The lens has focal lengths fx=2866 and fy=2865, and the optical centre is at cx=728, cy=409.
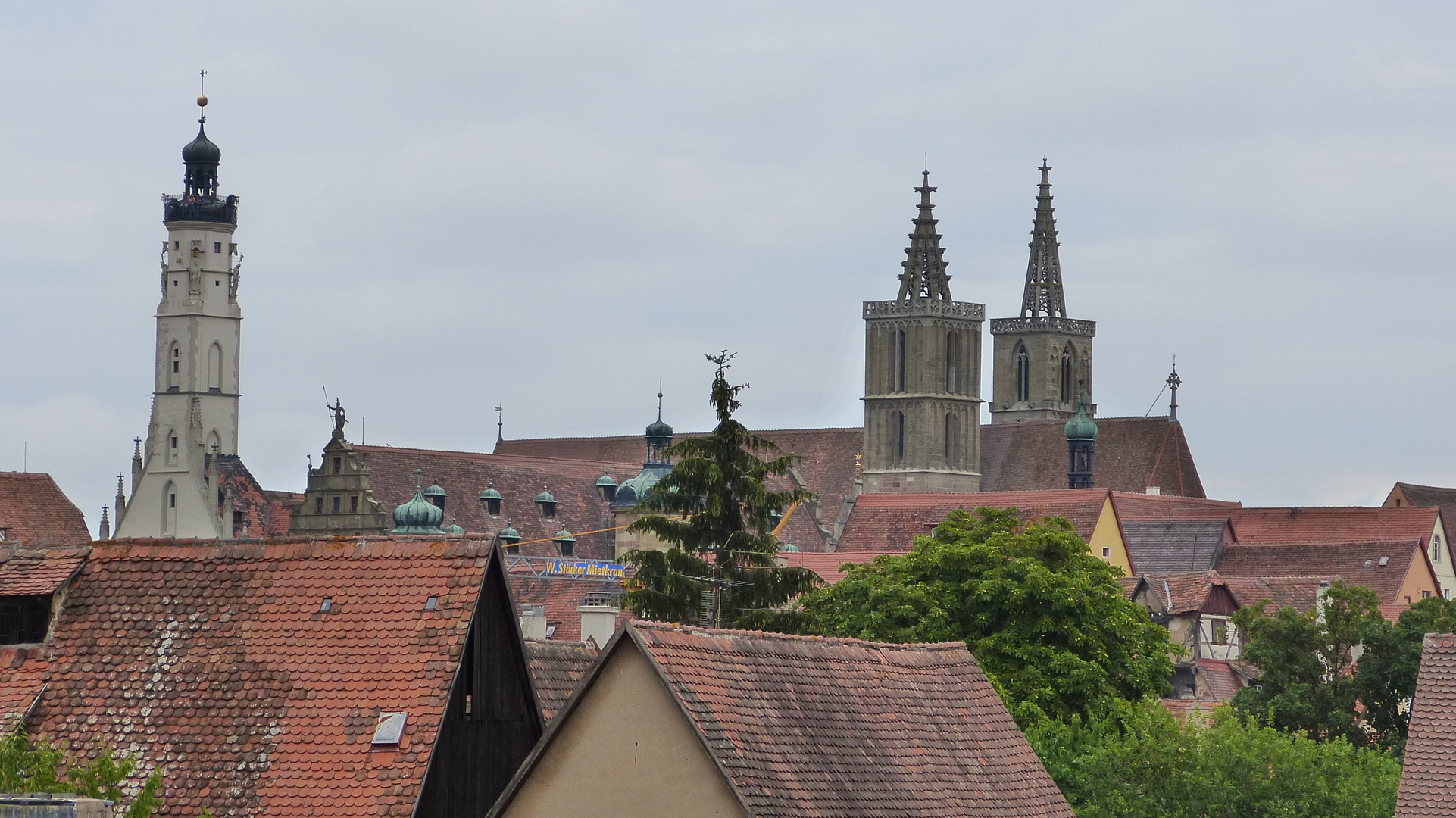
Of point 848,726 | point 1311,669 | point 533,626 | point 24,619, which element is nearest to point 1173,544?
point 533,626

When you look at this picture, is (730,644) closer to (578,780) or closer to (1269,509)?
(578,780)

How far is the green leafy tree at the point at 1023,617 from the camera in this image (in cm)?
5553

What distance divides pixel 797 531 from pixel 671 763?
407ft

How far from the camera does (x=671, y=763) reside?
79.2ft

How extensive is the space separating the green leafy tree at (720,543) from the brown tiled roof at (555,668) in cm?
2450

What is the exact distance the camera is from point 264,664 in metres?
27.3

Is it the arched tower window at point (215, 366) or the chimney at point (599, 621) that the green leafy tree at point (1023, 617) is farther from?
the arched tower window at point (215, 366)

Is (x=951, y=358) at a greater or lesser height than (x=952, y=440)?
greater

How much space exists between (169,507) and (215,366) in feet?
39.3

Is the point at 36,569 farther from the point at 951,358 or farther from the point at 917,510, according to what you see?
the point at 951,358

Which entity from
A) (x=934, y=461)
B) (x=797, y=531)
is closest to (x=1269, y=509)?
(x=797, y=531)

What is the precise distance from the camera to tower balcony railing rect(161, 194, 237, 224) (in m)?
147

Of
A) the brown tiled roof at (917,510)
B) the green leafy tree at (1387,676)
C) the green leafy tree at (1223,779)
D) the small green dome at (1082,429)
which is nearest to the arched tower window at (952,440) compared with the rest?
the small green dome at (1082,429)

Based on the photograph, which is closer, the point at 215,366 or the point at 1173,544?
the point at 1173,544
